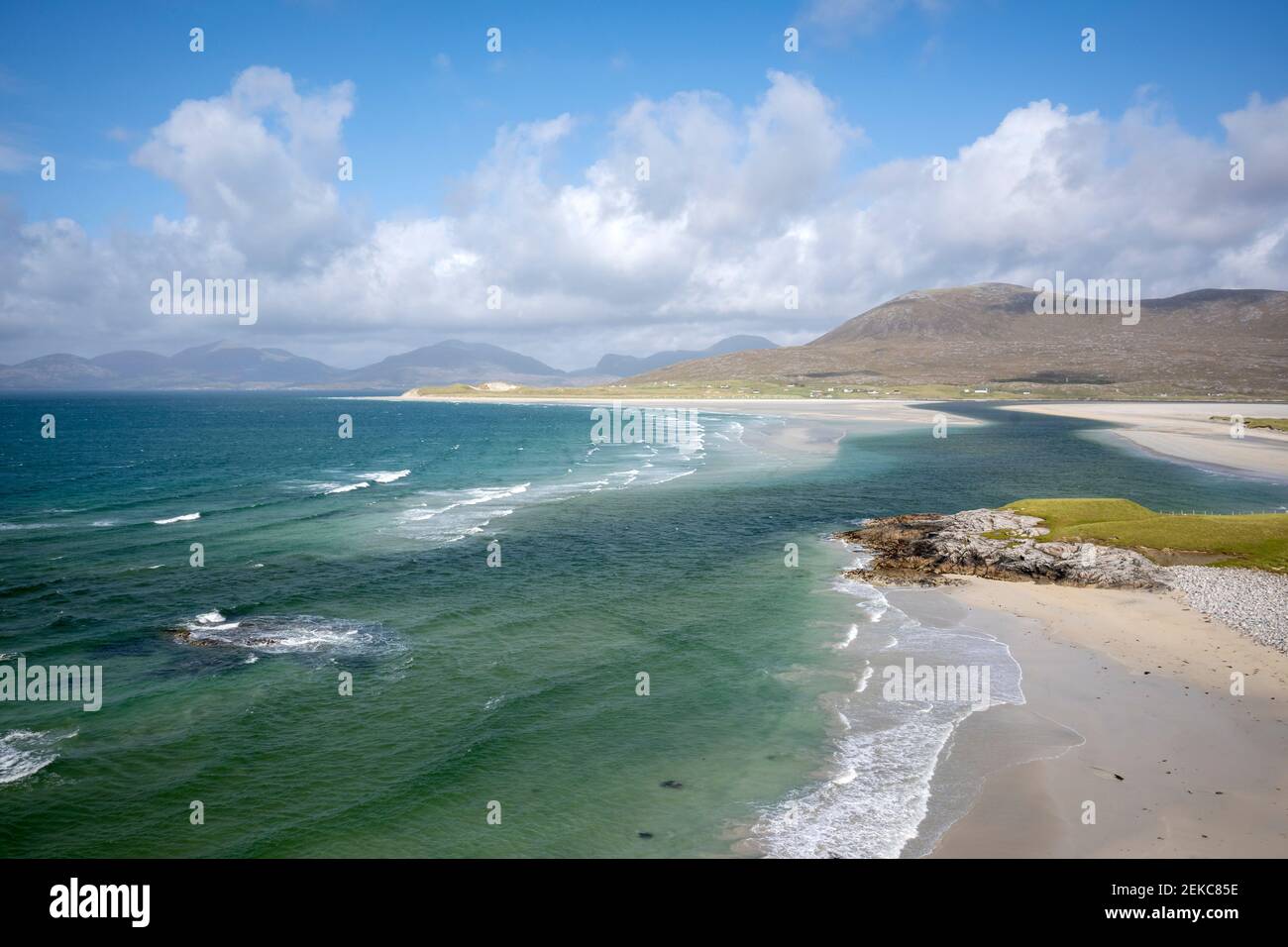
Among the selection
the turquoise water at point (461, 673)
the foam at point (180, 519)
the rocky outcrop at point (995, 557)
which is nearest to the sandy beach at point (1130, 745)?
the turquoise water at point (461, 673)

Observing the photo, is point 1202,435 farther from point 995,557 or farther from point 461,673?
point 461,673

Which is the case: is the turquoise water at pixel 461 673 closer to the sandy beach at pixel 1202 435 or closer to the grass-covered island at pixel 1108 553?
the grass-covered island at pixel 1108 553

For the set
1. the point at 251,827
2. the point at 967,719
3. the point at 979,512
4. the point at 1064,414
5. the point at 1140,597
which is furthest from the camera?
the point at 1064,414

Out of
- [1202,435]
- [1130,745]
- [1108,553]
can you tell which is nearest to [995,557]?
[1108,553]

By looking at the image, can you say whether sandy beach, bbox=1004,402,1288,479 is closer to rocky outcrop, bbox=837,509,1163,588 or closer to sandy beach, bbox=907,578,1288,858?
rocky outcrop, bbox=837,509,1163,588
